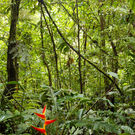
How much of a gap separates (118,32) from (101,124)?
1854mm

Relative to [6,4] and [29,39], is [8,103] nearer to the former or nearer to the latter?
[29,39]

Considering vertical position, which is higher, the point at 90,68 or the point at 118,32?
the point at 118,32

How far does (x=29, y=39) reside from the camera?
221cm

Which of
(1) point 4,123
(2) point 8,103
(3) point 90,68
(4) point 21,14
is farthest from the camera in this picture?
(3) point 90,68

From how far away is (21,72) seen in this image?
10.4ft

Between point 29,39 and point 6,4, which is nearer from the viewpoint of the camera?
point 6,4

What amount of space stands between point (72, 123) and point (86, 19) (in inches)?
81.9

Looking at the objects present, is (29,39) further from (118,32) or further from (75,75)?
(118,32)

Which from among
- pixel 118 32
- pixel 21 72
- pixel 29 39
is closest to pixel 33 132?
pixel 29 39

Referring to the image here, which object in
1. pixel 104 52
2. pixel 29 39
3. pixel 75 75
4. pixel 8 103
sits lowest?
pixel 8 103

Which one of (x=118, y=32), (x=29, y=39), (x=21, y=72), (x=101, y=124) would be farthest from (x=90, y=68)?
(x=101, y=124)

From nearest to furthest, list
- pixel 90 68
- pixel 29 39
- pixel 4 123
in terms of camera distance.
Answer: pixel 4 123 < pixel 29 39 < pixel 90 68

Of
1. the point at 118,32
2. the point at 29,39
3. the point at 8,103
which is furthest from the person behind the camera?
the point at 118,32

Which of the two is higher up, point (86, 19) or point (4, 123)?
point (86, 19)
